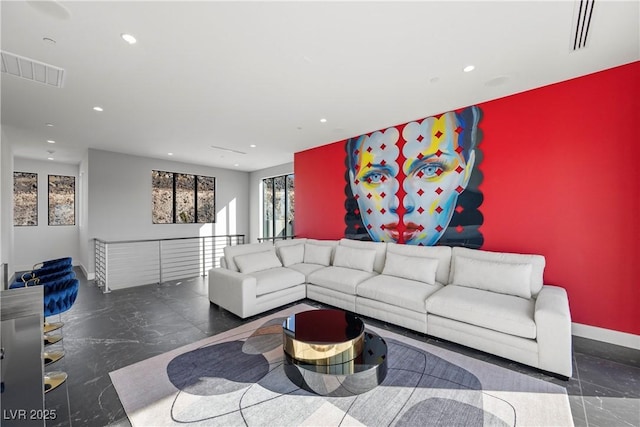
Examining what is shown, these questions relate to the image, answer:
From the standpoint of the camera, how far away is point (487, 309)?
2.48 meters

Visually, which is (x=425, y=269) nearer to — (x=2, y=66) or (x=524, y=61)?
(x=524, y=61)

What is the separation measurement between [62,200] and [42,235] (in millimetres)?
971

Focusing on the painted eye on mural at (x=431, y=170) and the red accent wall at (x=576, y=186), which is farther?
the painted eye on mural at (x=431, y=170)

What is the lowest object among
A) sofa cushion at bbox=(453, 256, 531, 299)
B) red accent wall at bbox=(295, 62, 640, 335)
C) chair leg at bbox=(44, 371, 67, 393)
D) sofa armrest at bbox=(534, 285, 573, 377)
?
chair leg at bbox=(44, 371, 67, 393)

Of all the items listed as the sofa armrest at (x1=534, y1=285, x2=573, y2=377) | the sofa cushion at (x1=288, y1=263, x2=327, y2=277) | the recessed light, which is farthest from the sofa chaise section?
the sofa armrest at (x1=534, y1=285, x2=573, y2=377)

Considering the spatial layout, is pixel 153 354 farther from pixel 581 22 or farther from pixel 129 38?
pixel 581 22

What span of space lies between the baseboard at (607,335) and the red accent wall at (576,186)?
0.05m

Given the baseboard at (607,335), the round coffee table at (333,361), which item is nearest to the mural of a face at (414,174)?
the baseboard at (607,335)

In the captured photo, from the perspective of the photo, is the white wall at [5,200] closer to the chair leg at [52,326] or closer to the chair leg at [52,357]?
the chair leg at [52,326]

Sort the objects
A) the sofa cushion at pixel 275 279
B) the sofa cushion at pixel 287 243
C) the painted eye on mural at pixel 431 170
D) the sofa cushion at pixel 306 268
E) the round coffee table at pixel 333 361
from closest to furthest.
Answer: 1. the round coffee table at pixel 333 361
2. the sofa cushion at pixel 275 279
3. the painted eye on mural at pixel 431 170
4. the sofa cushion at pixel 306 268
5. the sofa cushion at pixel 287 243

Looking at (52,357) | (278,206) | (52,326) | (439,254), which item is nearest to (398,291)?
(439,254)

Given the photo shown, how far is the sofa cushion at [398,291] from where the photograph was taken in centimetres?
293

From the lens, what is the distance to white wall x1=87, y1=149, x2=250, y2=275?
5.53m

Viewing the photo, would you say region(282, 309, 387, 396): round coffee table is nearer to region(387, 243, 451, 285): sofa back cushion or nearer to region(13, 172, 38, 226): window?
region(387, 243, 451, 285): sofa back cushion
